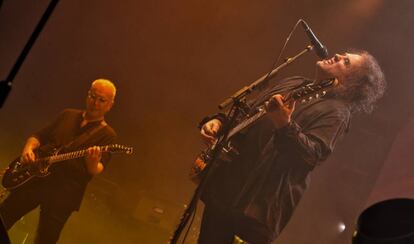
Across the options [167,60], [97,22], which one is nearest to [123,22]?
[97,22]

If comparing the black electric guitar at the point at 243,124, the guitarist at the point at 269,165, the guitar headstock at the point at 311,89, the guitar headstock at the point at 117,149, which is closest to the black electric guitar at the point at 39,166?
the guitar headstock at the point at 117,149

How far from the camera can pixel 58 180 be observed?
343 cm

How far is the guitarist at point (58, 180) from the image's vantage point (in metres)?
3.34

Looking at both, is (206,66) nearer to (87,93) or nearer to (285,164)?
(87,93)

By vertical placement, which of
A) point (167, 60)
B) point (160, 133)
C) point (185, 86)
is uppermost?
point (167, 60)

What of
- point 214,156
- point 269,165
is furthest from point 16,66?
point 269,165

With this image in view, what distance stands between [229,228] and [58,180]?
1385 mm

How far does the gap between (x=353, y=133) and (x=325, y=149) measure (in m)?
0.90

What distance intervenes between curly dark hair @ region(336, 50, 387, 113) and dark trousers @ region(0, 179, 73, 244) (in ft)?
6.80

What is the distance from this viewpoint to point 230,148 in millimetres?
2848

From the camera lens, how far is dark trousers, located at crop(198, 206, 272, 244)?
275 cm

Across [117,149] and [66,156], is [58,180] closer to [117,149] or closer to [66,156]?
[66,156]

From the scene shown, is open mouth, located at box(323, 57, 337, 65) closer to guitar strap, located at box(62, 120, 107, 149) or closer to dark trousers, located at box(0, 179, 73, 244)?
guitar strap, located at box(62, 120, 107, 149)

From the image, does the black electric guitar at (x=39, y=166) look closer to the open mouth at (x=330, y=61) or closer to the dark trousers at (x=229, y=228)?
the dark trousers at (x=229, y=228)
